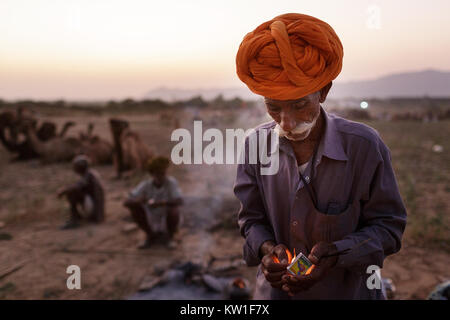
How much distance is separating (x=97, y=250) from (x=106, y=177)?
16.8 feet

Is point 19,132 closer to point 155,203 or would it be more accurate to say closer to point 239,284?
point 155,203

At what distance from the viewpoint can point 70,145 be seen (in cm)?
1252

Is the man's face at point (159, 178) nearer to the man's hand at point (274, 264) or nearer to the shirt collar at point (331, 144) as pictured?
the man's hand at point (274, 264)

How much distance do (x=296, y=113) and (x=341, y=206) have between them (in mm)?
531

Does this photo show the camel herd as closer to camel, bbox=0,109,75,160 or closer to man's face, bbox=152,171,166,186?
camel, bbox=0,109,75,160

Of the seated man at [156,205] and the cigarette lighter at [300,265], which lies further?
the seated man at [156,205]

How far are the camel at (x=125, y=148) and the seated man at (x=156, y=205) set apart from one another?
4.87 meters

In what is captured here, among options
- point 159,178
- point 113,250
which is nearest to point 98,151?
point 113,250

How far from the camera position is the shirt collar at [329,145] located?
160 centimetres

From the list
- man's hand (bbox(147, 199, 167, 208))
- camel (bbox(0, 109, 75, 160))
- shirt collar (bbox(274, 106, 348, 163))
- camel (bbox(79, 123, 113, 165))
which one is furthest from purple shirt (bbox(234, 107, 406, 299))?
camel (bbox(0, 109, 75, 160))

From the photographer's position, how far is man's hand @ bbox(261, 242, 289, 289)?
158 centimetres

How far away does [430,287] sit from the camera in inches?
162

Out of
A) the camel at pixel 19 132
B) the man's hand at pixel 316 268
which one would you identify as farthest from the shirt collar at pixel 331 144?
the camel at pixel 19 132
